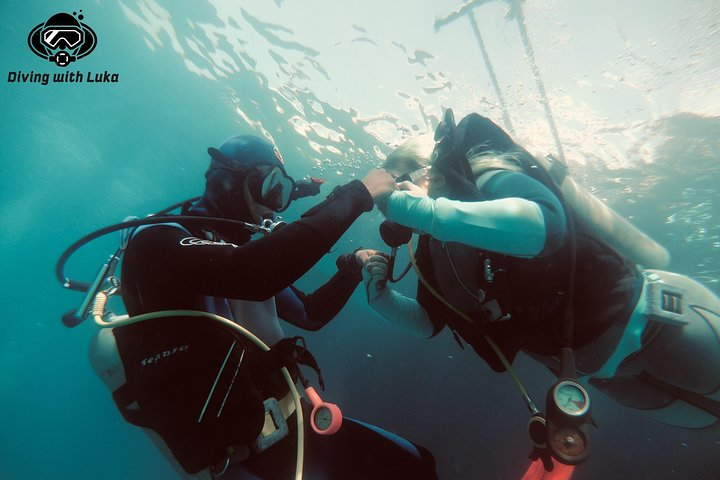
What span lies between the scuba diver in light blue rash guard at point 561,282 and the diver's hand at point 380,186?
7 cm

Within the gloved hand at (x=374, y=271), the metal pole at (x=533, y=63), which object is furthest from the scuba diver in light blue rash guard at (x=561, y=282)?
the metal pole at (x=533, y=63)

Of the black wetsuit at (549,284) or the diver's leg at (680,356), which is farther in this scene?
the black wetsuit at (549,284)

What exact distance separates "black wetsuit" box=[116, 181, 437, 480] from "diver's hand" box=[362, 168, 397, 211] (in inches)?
3.4

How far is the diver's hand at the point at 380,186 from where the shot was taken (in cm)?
219

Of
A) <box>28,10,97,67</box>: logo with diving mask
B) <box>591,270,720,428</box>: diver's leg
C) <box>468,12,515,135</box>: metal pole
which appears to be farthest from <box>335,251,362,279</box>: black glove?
<box>28,10,97,67</box>: logo with diving mask

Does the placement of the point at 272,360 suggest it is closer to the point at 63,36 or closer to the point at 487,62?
the point at 487,62

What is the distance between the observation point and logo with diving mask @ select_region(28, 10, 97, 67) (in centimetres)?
1095

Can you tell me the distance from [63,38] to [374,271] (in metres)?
15.2

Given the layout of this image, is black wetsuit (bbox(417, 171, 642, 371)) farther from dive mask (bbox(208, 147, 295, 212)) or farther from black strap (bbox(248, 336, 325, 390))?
dive mask (bbox(208, 147, 295, 212))

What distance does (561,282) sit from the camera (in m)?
2.14

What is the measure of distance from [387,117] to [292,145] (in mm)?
6065

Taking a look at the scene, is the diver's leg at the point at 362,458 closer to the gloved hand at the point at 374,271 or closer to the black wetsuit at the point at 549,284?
the gloved hand at the point at 374,271

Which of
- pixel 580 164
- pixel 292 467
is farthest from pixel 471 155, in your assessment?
pixel 580 164

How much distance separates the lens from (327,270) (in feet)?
68.6
